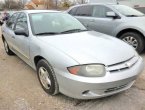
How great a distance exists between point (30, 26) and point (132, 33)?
3.17m

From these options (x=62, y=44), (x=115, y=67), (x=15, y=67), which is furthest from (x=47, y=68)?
(x=15, y=67)

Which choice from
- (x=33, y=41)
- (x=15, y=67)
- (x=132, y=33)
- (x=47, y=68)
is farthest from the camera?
(x=132, y=33)

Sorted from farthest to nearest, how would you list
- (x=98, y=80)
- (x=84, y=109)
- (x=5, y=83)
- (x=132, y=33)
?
(x=132, y=33) < (x=5, y=83) < (x=84, y=109) < (x=98, y=80)

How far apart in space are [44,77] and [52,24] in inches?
48.3

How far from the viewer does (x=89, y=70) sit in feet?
9.84

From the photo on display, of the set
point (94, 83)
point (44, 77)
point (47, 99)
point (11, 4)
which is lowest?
point (11, 4)

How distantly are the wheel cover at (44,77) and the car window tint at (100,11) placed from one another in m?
3.82

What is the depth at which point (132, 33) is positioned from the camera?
6109 millimetres

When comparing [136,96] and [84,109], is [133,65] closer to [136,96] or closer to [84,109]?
[136,96]

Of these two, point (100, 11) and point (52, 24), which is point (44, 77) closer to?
point (52, 24)

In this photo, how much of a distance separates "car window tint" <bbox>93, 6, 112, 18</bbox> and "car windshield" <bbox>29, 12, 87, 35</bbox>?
238 centimetres

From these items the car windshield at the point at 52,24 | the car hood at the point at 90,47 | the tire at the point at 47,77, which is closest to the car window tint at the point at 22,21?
the car windshield at the point at 52,24

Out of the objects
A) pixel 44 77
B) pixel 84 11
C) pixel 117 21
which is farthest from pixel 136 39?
pixel 44 77

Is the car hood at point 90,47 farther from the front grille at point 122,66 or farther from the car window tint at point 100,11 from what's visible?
the car window tint at point 100,11
